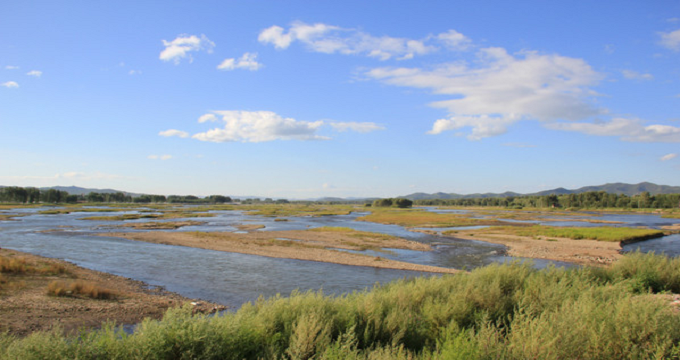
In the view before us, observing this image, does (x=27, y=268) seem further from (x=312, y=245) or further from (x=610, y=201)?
(x=610, y=201)

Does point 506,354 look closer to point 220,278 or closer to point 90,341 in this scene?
point 90,341

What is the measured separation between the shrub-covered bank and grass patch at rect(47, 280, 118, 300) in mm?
8693

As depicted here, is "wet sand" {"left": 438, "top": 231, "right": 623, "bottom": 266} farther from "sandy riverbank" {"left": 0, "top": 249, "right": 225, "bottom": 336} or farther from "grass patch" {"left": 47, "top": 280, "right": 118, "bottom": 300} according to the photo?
"grass patch" {"left": 47, "top": 280, "right": 118, "bottom": 300}

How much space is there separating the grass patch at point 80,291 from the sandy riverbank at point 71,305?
0.95 feet

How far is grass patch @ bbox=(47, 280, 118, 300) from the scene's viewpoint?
53.2 ft

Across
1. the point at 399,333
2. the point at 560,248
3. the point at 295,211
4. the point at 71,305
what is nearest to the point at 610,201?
the point at 295,211

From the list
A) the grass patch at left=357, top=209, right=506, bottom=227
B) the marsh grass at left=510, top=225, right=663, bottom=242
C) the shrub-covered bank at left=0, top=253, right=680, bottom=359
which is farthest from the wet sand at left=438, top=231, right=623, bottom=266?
the shrub-covered bank at left=0, top=253, right=680, bottom=359

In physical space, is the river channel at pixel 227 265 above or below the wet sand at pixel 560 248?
below

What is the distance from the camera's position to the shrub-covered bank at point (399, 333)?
673 cm

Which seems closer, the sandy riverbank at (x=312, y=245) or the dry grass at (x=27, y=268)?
the dry grass at (x=27, y=268)

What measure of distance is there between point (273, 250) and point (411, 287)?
22.1 m

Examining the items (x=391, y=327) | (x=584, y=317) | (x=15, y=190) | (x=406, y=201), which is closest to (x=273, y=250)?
(x=391, y=327)

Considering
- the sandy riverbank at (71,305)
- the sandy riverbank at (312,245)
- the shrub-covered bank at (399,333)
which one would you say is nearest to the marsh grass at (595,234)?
the sandy riverbank at (312,245)

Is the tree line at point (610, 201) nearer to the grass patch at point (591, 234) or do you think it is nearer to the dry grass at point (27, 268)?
the grass patch at point (591, 234)
